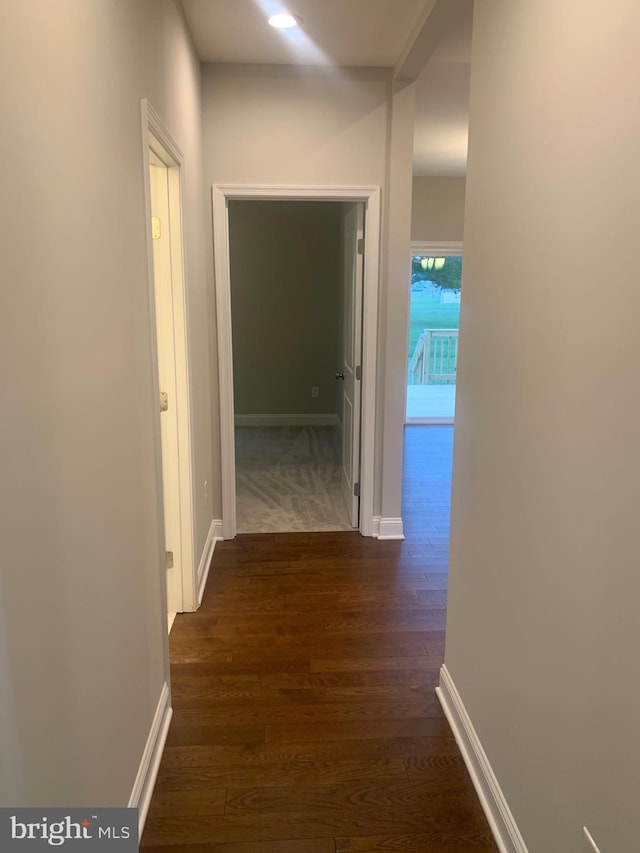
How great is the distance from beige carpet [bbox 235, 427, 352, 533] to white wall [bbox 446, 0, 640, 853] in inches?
89.7

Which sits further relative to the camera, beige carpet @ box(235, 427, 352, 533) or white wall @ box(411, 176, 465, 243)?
white wall @ box(411, 176, 465, 243)

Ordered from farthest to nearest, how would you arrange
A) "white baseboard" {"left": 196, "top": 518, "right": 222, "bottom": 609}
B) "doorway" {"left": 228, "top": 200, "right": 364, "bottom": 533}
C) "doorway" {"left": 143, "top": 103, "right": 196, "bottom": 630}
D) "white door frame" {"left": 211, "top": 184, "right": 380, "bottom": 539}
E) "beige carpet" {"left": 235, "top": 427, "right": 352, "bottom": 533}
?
"doorway" {"left": 228, "top": 200, "right": 364, "bottom": 533}, "beige carpet" {"left": 235, "top": 427, "right": 352, "bottom": 533}, "white door frame" {"left": 211, "top": 184, "right": 380, "bottom": 539}, "white baseboard" {"left": 196, "top": 518, "right": 222, "bottom": 609}, "doorway" {"left": 143, "top": 103, "right": 196, "bottom": 630}

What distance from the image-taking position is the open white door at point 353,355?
Answer: 3727 millimetres

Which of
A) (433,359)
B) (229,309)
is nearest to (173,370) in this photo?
(229,309)

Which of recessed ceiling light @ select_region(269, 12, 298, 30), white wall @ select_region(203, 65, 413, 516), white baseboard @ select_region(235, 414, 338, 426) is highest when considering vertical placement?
recessed ceiling light @ select_region(269, 12, 298, 30)

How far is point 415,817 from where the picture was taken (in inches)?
→ 71.7

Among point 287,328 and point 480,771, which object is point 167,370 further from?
point 287,328

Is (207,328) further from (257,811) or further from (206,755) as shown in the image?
(257,811)

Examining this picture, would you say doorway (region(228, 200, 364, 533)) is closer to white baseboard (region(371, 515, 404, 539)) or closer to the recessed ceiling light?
white baseboard (region(371, 515, 404, 539))

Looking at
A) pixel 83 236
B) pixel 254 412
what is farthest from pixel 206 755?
pixel 254 412

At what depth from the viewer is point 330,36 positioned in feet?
9.75

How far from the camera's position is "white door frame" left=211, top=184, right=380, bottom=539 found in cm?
350

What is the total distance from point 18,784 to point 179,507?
1.87 metres

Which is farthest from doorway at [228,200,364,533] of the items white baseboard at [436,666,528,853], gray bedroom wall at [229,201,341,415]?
white baseboard at [436,666,528,853]
